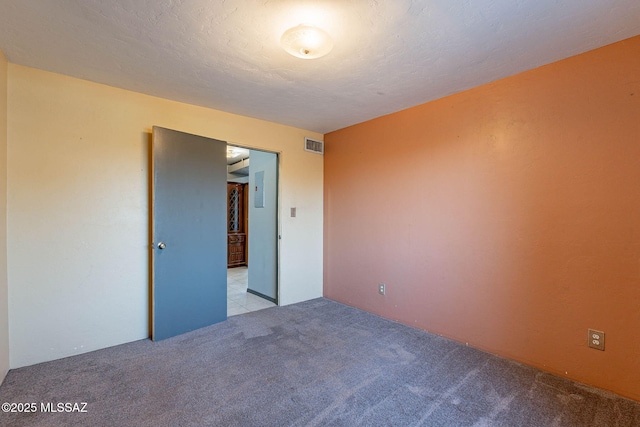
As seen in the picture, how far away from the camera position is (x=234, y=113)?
3420mm

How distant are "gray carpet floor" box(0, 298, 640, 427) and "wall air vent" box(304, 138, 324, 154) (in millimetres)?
2558

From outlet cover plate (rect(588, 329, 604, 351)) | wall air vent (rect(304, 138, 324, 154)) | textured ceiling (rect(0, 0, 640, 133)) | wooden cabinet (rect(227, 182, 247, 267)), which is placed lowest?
outlet cover plate (rect(588, 329, 604, 351))

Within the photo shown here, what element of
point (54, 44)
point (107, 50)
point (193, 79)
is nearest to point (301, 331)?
point (193, 79)

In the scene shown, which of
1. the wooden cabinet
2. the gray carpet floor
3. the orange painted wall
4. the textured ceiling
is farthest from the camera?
the wooden cabinet

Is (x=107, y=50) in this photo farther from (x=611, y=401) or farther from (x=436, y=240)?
(x=611, y=401)

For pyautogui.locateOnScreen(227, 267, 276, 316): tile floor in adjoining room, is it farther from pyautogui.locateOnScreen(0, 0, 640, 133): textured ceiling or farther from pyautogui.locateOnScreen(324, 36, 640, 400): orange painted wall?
pyautogui.locateOnScreen(0, 0, 640, 133): textured ceiling

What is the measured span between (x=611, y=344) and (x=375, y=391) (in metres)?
1.68

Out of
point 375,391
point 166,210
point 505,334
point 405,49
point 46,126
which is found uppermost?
point 405,49

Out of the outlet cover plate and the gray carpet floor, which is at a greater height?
the outlet cover plate

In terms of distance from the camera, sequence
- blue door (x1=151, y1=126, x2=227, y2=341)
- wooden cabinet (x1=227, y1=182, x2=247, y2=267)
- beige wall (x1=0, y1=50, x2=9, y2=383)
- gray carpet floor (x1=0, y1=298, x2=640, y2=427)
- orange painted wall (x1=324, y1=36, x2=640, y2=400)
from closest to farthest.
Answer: gray carpet floor (x1=0, y1=298, x2=640, y2=427) → orange painted wall (x1=324, y1=36, x2=640, y2=400) → beige wall (x1=0, y1=50, x2=9, y2=383) → blue door (x1=151, y1=126, x2=227, y2=341) → wooden cabinet (x1=227, y1=182, x2=247, y2=267)

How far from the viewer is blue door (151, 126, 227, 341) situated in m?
2.78

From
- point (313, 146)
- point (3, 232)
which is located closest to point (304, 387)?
point (3, 232)

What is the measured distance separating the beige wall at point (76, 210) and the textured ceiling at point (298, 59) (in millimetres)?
252

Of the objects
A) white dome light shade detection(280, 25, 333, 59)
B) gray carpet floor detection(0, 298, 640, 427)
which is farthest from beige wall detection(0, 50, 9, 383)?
white dome light shade detection(280, 25, 333, 59)
